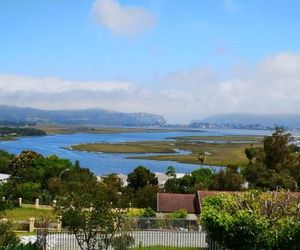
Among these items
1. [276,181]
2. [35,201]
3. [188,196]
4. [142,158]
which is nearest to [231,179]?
[276,181]

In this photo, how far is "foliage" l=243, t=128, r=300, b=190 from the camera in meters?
54.7

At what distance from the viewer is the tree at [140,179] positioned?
63844 mm

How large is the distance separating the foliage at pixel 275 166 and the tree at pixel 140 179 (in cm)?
1018

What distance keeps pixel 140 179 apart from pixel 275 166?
1426cm

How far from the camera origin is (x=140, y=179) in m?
64.1

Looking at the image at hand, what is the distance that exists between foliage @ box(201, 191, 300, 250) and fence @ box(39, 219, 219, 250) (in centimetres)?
520

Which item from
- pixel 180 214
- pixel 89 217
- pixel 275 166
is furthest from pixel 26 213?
pixel 275 166

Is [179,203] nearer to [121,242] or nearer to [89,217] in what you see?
[121,242]

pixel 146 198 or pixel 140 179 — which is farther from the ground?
pixel 140 179

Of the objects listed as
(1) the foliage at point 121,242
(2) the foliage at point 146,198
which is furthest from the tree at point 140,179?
(1) the foliage at point 121,242

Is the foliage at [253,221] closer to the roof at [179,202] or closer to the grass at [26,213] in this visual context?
the roof at [179,202]

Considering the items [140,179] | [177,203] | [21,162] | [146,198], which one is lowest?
[146,198]

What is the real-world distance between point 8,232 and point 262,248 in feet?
35.9

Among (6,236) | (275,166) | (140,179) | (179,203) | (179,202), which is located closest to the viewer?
(6,236)
